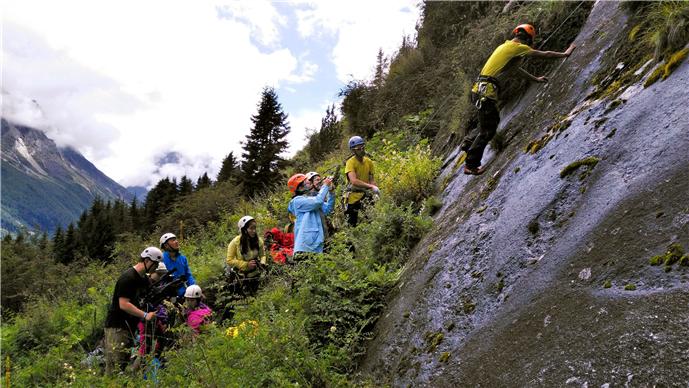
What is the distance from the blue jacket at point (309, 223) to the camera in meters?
6.47

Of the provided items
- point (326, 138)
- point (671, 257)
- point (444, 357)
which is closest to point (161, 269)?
point (444, 357)

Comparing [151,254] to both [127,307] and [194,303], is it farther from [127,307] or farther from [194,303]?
[194,303]

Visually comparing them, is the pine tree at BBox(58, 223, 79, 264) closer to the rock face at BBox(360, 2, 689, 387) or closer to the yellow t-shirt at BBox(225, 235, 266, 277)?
the yellow t-shirt at BBox(225, 235, 266, 277)

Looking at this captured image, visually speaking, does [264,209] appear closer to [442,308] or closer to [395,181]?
[395,181]

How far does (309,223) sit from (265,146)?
27657mm

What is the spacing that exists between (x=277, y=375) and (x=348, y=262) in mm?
1945

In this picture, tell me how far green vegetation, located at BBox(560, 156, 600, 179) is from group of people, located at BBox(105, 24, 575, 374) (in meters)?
2.02

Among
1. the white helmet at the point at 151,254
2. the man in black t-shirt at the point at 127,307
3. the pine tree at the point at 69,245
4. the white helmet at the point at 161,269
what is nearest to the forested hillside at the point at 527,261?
the man in black t-shirt at the point at 127,307

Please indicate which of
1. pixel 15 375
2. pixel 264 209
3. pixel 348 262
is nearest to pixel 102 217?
pixel 264 209

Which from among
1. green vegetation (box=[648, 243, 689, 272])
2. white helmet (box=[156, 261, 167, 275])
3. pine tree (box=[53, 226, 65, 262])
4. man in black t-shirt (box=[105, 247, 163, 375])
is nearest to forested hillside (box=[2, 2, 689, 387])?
green vegetation (box=[648, 243, 689, 272])

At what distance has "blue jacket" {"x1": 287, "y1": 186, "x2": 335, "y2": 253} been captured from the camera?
255 inches

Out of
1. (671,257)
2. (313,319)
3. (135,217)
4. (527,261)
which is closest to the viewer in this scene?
(671,257)

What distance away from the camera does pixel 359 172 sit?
742 cm

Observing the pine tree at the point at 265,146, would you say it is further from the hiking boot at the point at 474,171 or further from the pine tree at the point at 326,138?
the hiking boot at the point at 474,171
